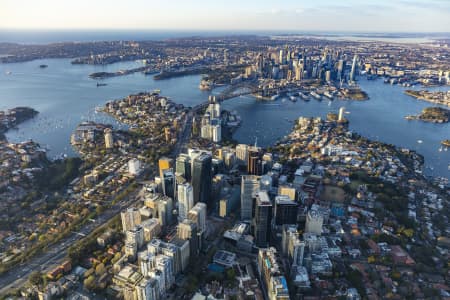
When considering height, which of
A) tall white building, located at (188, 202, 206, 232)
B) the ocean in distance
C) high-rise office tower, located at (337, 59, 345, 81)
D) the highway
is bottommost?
the highway

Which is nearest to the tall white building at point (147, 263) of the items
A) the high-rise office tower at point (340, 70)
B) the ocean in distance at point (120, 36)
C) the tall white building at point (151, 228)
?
the tall white building at point (151, 228)

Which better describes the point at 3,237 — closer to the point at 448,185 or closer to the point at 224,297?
the point at 224,297

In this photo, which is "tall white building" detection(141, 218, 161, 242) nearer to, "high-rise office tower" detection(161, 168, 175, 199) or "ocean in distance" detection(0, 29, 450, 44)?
"high-rise office tower" detection(161, 168, 175, 199)

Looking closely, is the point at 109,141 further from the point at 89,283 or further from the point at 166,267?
the point at 166,267

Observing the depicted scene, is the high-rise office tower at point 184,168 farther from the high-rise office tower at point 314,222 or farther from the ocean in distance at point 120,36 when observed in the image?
the ocean in distance at point 120,36

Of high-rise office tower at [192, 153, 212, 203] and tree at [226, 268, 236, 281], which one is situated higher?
high-rise office tower at [192, 153, 212, 203]

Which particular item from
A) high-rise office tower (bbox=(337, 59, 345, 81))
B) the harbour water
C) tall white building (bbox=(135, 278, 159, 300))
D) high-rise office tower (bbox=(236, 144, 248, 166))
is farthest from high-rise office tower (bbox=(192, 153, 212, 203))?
high-rise office tower (bbox=(337, 59, 345, 81))
